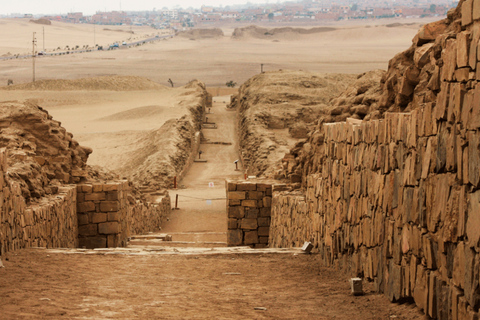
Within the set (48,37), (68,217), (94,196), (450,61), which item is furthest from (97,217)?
(48,37)

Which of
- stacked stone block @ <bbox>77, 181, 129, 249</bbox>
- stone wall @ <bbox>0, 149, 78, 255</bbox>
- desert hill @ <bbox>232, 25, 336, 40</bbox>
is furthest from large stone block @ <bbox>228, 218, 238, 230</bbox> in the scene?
desert hill @ <bbox>232, 25, 336, 40</bbox>

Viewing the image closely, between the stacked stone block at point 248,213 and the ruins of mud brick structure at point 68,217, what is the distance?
7.81 ft

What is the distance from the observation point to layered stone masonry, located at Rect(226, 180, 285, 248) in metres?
14.4

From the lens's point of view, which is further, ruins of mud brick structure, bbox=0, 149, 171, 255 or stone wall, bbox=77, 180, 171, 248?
stone wall, bbox=77, 180, 171, 248

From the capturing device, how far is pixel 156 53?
11425cm

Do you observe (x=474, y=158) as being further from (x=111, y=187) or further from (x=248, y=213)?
(x=248, y=213)

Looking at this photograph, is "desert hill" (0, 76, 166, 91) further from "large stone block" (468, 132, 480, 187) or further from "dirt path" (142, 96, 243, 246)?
"large stone block" (468, 132, 480, 187)

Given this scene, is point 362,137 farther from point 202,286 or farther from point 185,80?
point 185,80

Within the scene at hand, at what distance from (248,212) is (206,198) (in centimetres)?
901

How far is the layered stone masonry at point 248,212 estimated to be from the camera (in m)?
14.4

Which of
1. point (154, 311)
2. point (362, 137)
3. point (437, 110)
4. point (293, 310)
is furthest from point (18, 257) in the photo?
point (437, 110)

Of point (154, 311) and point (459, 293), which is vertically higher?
point (459, 293)

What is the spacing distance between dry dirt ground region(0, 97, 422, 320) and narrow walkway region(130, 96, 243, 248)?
4.79 meters

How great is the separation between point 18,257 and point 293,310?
4002 millimetres
